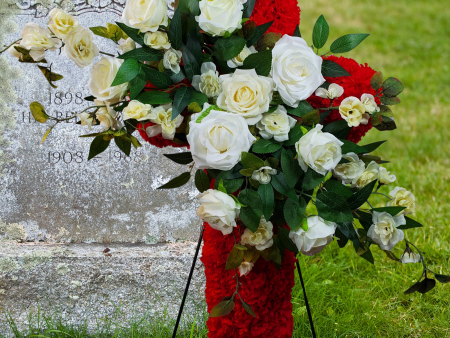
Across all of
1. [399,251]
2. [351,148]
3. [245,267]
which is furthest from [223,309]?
[399,251]

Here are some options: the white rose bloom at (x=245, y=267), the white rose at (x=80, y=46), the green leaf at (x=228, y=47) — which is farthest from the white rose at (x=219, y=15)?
the white rose bloom at (x=245, y=267)

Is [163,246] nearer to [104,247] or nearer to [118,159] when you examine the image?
[104,247]

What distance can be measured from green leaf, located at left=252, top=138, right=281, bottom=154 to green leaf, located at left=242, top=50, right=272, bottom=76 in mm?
158

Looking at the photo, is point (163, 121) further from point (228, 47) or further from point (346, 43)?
point (346, 43)

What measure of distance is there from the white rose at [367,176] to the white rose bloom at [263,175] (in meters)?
0.21

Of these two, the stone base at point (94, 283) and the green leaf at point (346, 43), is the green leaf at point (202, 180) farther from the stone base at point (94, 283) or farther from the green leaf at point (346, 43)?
the stone base at point (94, 283)

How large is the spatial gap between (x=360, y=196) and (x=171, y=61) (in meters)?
0.53

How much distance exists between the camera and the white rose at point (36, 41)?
1.01 metres

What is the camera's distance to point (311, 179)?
103cm

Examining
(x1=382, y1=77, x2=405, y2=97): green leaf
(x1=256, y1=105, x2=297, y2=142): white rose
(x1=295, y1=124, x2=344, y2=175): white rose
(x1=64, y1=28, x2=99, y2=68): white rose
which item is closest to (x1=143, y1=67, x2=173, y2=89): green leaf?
(x1=64, y1=28, x2=99, y2=68): white rose

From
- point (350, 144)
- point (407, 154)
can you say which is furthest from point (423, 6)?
point (350, 144)

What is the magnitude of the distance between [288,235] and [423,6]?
24.8 ft

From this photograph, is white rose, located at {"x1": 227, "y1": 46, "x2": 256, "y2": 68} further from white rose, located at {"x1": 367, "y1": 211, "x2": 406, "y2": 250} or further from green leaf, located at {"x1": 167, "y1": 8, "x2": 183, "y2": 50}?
white rose, located at {"x1": 367, "y1": 211, "x2": 406, "y2": 250}

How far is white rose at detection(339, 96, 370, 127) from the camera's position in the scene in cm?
103
